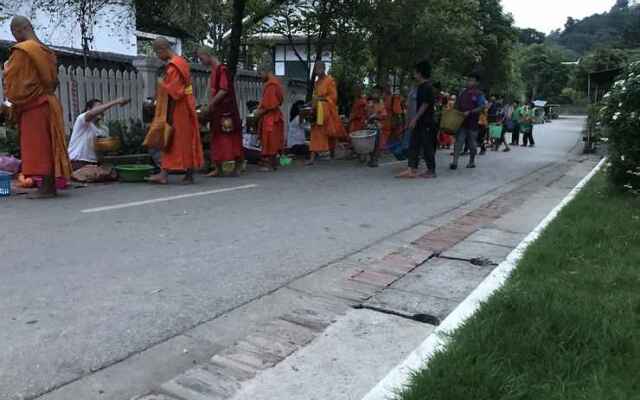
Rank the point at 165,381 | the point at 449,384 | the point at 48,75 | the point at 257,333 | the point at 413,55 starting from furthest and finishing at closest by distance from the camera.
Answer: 1. the point at 413,55
2. the point at 48,75
3. the point at 257,333
4. the point at 165,381
5. the point at 449,384

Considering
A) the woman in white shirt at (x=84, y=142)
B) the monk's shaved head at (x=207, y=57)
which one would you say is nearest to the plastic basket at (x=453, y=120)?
the monk's shaved head at (x=207, y=57)

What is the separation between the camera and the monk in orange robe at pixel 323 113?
11.2 meters

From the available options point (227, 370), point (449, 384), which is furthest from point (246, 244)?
point (449, 384)

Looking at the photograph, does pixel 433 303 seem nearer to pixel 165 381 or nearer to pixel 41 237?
pixel 165 381

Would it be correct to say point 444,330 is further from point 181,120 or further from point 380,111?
point 380,111

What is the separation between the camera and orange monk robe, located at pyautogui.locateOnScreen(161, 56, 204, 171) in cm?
798

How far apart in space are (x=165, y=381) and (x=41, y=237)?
2871mm

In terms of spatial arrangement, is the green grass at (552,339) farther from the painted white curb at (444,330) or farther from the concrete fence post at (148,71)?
the concrete fence post at (148,71)

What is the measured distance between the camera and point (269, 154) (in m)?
10.5

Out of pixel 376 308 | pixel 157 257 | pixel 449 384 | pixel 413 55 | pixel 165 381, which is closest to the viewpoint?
pixel 449 384

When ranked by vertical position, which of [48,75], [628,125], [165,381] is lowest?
[165,381]

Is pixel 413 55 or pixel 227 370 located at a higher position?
pixel 413 55

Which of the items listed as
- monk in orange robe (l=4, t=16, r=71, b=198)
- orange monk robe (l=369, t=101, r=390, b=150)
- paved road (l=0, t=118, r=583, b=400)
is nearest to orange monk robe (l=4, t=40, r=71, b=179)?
monk in orange robe (l=4, t=16, r=71, b=198)

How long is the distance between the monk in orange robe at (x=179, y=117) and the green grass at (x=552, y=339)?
509 cm
